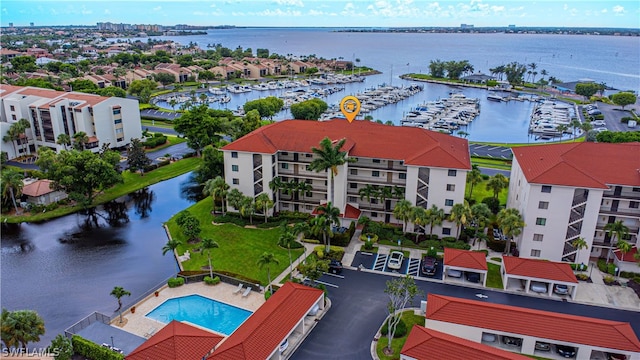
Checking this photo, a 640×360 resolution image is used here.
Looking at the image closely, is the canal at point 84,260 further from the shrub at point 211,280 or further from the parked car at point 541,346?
the parked car at point 541,346

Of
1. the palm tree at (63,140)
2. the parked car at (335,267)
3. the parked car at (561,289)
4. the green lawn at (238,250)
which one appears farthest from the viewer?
the palm tree at (63,140)

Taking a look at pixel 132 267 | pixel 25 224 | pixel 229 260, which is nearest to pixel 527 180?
pixel 229 260

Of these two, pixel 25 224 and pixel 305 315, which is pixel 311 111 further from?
pixel 305 315

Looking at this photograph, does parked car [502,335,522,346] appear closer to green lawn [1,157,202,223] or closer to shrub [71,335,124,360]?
shrub [71,335,124,360]

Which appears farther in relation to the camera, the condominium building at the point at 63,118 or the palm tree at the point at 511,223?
the condominium building at the point at 63,118

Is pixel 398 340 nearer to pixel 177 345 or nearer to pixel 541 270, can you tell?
pixel 541 270

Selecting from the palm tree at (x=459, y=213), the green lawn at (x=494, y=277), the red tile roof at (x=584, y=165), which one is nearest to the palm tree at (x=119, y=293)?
the palm tree at (x=459, y=213)
